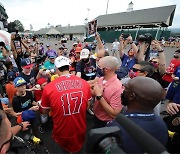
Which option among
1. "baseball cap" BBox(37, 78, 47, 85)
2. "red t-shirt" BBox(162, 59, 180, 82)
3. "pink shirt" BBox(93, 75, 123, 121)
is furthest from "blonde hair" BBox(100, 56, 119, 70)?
"red t-shirt" BBox(162, 59, 180, 82)

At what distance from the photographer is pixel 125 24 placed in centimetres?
3625

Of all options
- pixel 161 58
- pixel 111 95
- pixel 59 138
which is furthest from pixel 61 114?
pixel 161 58

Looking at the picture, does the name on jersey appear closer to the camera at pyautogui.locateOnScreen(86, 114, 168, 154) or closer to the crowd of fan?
the crowd of fan

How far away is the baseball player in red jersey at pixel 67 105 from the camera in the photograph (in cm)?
217

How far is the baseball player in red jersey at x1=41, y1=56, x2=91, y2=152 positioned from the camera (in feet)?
7.13

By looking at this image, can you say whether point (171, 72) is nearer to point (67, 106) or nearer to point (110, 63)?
point (110, 63)

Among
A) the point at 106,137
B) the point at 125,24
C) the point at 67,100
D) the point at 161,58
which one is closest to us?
the point at 106,137

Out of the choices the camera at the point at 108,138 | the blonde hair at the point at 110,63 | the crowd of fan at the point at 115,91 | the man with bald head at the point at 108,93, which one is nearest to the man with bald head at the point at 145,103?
the crowd of fan at the point at 115,91

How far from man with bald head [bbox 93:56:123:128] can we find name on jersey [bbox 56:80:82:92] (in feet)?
0.95

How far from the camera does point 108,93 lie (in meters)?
2.39

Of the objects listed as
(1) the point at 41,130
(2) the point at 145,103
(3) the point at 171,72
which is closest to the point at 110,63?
(2) the point at 145,103

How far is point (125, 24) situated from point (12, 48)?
33.6 metres

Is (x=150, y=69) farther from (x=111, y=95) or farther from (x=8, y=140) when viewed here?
(x=8, y=140)

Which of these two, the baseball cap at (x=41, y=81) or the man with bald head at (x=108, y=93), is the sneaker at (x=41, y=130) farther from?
the man with bald head at (x=108, y=93)
